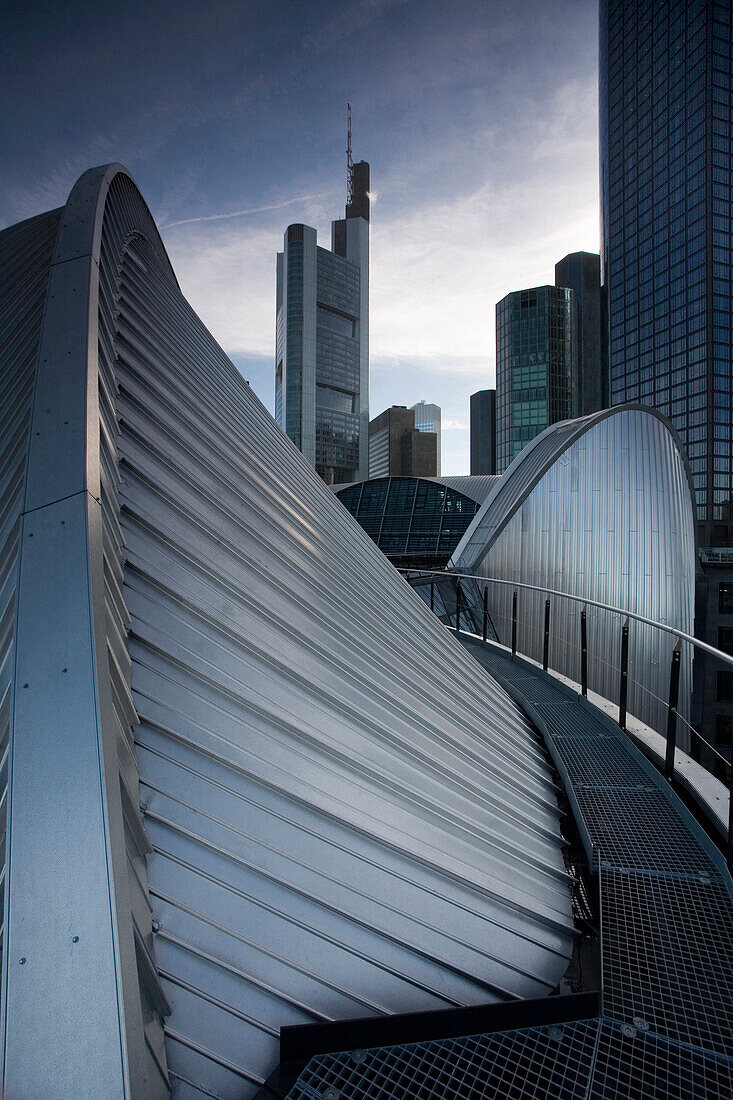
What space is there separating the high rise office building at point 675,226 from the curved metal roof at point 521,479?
2045 inches

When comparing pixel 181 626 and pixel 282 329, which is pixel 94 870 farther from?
pixel 282 329

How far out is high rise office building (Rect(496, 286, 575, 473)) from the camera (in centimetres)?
7925

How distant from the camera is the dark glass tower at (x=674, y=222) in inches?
2478

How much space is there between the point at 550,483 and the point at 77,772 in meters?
13.5

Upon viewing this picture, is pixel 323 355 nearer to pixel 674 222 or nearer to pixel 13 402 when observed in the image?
pixel 674 222

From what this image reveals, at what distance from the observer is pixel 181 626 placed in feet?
8.25

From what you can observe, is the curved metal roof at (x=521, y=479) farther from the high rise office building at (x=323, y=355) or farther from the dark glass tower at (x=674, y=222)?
the high rise office building at (x=323, y=355)

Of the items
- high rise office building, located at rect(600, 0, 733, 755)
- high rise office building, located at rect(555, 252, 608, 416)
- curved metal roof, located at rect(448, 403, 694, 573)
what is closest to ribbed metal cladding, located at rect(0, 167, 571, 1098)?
curved metal roof, located at rect(448, 403, 694, 573)

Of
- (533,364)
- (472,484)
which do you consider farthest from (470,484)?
(533,364)

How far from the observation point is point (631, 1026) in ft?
6.75

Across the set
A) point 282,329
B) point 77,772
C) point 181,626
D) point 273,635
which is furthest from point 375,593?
point 282,329

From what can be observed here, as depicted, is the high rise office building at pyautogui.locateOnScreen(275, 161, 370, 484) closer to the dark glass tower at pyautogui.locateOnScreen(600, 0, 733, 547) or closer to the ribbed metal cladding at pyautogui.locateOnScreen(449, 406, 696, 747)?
the dark glass tower at pyautogui.locateOnScreen(600, 0, 733, 547)

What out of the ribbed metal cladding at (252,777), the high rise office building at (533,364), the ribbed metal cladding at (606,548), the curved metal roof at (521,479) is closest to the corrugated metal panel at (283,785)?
the ribbed metal cladding at (252,777)

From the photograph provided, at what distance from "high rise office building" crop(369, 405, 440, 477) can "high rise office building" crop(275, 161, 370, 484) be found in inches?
389
